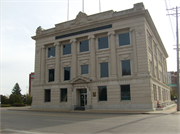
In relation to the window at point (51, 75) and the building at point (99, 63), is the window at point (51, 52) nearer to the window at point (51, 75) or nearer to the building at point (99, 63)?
the building at point (99, 63)

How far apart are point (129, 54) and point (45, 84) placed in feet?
56.8

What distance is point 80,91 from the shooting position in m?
31.0

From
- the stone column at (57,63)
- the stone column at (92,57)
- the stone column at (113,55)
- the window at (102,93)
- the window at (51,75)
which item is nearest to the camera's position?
the stone column at (113,55)

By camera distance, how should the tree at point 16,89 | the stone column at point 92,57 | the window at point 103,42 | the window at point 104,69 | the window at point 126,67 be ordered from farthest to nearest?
1. the tree at point 16,89
2. the window at point 103,42
3. the stone column at point 92,57
4. the window at point 104,69
5. the window at point 126,67

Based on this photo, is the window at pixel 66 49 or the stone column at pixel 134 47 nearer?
the stone column at pixel 134 47

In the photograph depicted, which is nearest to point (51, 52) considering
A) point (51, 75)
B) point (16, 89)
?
point (51, 75)

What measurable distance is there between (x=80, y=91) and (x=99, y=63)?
6.25 metres

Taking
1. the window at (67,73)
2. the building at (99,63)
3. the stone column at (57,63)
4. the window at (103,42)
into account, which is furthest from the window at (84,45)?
the stone column at (57,63)

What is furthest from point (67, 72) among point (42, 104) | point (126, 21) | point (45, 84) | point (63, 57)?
point (126, 21)

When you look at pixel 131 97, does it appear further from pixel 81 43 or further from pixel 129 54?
pixel 81 43

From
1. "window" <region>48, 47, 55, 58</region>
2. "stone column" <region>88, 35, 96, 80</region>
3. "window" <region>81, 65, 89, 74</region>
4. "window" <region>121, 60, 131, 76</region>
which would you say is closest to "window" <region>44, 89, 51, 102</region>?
"window" <region>48, 47, 55, 58</region>

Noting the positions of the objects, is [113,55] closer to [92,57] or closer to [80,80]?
[92,57]

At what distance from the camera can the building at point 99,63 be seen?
85.3 ft

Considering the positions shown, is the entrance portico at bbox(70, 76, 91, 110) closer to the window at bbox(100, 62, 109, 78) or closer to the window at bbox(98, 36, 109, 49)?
the window at bbox(100, 62, 109, 78)
